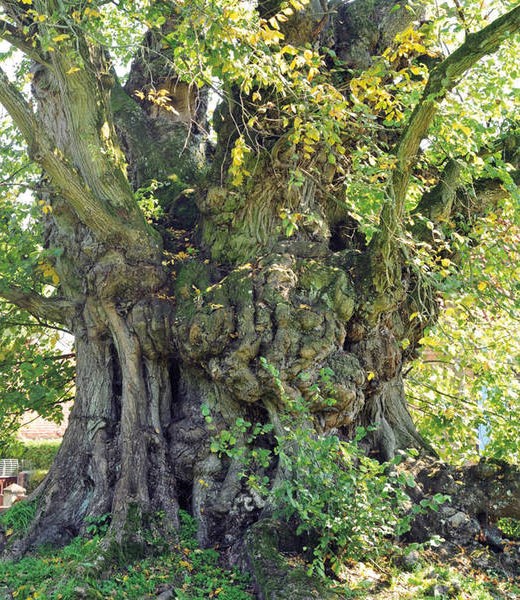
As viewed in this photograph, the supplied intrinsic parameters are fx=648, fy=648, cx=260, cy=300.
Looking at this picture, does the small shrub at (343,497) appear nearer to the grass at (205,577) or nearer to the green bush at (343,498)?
the green bush at (343,498)

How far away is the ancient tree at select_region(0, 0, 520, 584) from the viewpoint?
6.02 meters

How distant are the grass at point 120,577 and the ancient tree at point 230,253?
323 millimetres

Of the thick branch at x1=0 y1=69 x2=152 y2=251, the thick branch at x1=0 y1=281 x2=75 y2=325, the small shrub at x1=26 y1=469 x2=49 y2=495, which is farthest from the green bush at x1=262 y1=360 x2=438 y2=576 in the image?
the small shrub at x1=26 y1=469 x2=49 y2=495

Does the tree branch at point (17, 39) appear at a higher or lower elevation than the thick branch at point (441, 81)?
higher

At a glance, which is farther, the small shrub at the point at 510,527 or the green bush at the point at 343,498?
the small shrub at the point at 510,527

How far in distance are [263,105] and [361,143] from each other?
1285mm

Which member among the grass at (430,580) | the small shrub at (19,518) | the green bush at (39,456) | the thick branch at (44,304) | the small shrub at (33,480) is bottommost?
the grass at (430,580)

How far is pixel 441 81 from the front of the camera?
5.25 metres

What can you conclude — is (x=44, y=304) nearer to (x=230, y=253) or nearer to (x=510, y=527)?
(x=230, y=253)

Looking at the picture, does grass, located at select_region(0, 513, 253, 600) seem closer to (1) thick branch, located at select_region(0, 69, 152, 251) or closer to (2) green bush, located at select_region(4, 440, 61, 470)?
(1) thick branch, located at select_region(0, 69, 152, 251)

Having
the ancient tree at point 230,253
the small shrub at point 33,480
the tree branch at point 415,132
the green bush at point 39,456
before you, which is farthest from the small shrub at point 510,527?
the green bush at point 39,456

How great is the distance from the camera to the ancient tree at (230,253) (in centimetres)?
602

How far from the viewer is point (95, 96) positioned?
7.26 meters

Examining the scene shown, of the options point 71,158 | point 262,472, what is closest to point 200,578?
point 262,472
